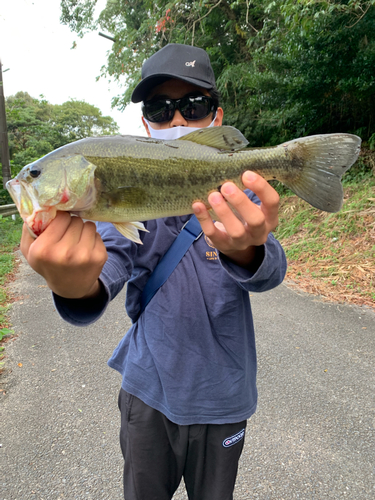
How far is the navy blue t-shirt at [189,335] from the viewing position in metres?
1.81

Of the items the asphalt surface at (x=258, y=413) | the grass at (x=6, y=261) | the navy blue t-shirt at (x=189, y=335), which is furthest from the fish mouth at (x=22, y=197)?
the grass at (x=6, y=261)

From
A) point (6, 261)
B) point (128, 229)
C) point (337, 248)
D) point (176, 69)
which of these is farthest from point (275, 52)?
point (128, 229)

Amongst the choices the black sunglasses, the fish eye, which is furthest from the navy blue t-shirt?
the black sunglasses

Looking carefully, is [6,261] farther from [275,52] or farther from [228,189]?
[275,52]

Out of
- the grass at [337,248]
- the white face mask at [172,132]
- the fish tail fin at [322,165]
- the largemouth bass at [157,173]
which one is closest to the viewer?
the largemouth bass at [157,173]

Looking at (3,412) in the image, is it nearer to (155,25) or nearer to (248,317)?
(248,317)

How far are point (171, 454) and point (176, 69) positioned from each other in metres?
2.45

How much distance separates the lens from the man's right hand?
1254 mm

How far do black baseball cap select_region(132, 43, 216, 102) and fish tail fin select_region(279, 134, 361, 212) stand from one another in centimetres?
98

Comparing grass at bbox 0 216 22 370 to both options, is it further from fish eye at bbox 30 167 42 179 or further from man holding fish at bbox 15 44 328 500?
fish eye at bbox 30 167 42 179

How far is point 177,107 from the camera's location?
7.13 ft

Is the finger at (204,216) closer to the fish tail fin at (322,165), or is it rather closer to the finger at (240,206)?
the finger at (240,206)

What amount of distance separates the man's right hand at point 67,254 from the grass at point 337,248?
5.67m

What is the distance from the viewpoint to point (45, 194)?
1346 mm
